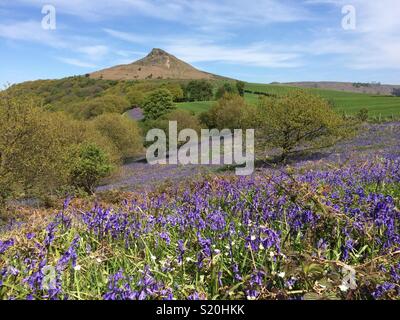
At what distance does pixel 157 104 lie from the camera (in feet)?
264

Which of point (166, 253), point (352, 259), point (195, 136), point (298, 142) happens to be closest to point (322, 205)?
point (352, 259)

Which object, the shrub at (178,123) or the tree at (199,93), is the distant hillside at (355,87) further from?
the shrub at (178,123)

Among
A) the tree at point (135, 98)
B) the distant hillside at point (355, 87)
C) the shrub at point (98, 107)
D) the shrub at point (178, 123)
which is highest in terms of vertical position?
the distant hillside at point (355, 87)

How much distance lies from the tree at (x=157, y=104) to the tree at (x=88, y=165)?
48.2 metres

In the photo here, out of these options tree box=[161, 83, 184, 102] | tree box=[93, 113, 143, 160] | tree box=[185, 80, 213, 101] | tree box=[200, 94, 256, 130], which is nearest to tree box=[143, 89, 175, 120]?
tree box=[200, 94, 256, 130]

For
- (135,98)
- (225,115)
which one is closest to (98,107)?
(135,98)

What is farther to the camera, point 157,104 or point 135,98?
point 135,98

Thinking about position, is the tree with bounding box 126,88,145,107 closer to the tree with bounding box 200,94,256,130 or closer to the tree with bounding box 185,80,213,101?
the tree with bounding box 185,80,213,101

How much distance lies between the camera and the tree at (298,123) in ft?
91.4

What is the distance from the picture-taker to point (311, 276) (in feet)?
13.5

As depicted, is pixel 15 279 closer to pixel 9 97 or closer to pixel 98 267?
pixel 98 267

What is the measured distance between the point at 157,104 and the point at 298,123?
55.2 meters

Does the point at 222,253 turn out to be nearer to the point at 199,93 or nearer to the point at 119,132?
the point at 119,132

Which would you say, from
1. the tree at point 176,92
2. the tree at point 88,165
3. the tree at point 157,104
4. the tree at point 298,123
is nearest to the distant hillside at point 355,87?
the tree at point 176,92
